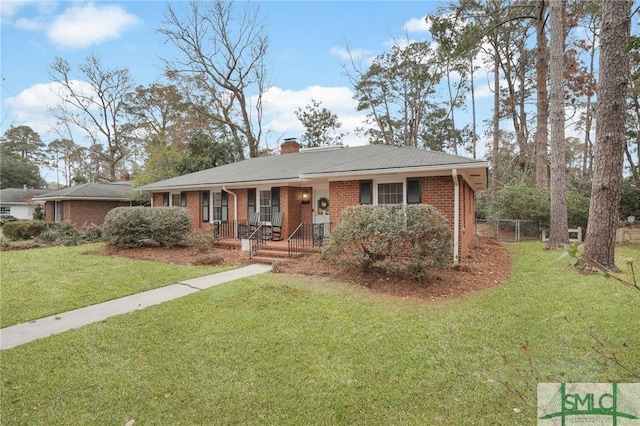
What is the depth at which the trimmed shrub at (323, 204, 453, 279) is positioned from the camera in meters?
6.70

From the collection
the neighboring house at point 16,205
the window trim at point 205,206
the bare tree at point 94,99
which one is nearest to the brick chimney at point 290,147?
the window trim at point 205,206

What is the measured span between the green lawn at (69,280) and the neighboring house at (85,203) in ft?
32.7

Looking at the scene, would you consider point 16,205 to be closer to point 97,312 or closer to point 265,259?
point 265,259

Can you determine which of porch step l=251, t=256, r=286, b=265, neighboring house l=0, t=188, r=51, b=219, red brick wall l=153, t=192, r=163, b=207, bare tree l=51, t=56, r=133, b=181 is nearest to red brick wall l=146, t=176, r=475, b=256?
porch step l=251, t=256, r=286, b=265

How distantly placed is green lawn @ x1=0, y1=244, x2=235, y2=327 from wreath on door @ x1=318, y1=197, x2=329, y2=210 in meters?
4.94

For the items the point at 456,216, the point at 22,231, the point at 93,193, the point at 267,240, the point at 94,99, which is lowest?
the point at 267,240

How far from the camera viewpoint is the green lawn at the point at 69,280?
5.95 m

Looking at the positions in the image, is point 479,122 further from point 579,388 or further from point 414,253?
point 579,388

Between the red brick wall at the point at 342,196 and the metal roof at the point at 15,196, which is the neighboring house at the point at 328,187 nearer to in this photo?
the red brick wall at the point at 342,196

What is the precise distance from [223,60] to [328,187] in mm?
18991

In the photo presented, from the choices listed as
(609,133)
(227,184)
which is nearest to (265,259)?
(227,184)

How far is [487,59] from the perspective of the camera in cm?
2339

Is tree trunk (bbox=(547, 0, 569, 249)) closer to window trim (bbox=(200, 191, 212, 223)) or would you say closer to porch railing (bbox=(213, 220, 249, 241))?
porch railing (bbox=(213, 220, 249, 241))

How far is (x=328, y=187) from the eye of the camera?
Answer: 1205 cm
